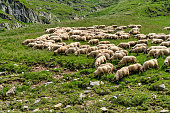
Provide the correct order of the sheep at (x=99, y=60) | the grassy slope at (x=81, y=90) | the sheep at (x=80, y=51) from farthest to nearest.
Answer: the sheep at (x=80, y=51), the sheep at (x=99, y=60), the grassy slope at (x=81, y=90)

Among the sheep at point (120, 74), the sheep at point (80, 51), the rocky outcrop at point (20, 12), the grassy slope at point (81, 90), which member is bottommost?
the grassy slope at point (81, 90)

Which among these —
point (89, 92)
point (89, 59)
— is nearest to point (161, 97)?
point (89, 92)

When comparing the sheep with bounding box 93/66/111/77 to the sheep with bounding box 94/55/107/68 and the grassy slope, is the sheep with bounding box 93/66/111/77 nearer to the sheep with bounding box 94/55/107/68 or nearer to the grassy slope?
the grassy slope

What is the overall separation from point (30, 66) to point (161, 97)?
11.2m

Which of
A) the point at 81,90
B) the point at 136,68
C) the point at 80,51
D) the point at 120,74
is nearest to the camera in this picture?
the point at 81,90

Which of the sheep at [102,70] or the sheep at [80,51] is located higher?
the sheep at [80,51]

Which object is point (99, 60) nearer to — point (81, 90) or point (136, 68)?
point (136, 68)

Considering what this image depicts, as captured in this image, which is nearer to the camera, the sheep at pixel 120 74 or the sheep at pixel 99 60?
the sheep at pixel 120 74

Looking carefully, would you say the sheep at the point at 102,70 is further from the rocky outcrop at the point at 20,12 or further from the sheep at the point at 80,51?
the rocky outcrop at the point at 20,12

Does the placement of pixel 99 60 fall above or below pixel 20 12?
below

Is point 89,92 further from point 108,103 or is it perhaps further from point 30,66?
point 30,66

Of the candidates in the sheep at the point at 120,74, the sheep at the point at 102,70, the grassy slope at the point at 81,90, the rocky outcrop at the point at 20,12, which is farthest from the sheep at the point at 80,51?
the rocky outcrop at the point at 20,12

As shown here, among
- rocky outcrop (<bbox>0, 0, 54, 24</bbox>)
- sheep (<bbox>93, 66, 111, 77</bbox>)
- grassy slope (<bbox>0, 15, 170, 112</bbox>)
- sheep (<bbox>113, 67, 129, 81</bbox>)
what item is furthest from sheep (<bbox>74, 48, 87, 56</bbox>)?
rocky outcrop (<bbox>0, 0, 54, 24</bbox>)

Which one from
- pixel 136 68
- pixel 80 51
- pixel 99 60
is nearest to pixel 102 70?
pixel 99 60
